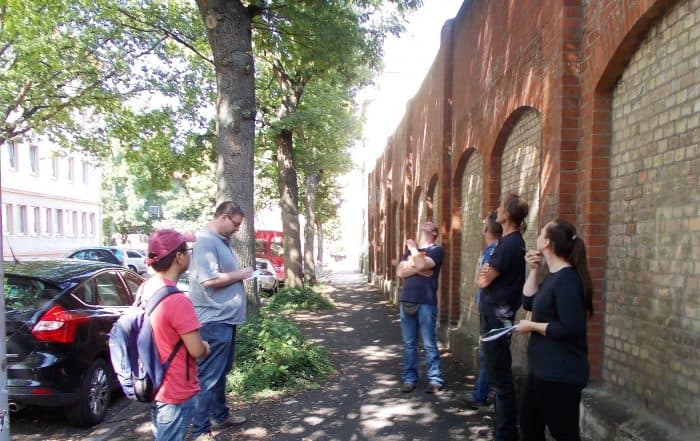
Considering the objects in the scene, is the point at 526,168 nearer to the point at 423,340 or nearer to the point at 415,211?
the point at 423,340

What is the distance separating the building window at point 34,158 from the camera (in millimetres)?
32169

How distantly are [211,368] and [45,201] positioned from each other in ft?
114

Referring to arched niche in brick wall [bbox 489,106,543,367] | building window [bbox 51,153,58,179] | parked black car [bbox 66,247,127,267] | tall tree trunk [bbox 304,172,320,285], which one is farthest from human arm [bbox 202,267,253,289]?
building window [bbox 51,153,58,179]

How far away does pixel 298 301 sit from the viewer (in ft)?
47.1

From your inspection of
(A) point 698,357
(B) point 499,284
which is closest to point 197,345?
(B) point 499,284

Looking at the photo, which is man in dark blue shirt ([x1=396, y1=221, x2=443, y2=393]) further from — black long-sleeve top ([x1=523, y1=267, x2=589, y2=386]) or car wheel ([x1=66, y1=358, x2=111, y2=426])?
car wheel ([x1=66, y1=358, x2=111, y2=426])

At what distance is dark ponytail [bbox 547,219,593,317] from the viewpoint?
10.3ft

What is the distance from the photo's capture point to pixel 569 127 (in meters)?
4.65

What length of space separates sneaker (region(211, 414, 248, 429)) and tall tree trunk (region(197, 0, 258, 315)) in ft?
9.73

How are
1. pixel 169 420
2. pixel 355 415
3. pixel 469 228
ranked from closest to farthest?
pixel 169 420 < pixel 355 415 < pixel 469 228

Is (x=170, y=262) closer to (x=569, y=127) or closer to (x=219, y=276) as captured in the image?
(x=219, y=276)

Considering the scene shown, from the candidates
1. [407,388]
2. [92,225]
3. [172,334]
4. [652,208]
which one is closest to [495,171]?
[407,388]

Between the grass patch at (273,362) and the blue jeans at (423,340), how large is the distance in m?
1.20

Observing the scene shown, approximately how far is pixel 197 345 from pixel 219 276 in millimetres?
1588
